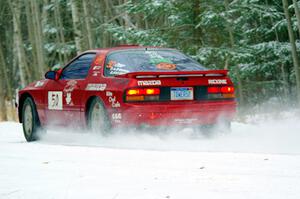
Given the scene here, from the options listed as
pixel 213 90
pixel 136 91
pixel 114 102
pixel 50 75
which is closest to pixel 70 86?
pixel 50 75

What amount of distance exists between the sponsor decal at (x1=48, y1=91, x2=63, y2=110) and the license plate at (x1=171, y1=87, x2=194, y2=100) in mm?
1969

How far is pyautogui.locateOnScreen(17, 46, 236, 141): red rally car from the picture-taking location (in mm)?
7566

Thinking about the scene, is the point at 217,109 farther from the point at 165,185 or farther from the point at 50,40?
the point at 50,40

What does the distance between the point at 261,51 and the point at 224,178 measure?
41.5ft

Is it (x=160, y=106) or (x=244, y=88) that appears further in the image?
(x=244, y=88)

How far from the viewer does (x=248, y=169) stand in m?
5.07

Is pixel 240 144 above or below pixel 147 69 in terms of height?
below

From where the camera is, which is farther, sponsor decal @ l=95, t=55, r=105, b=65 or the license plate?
sponsor decal @ l=95, t=55, r=105, b=65

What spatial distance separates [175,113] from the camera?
7.66 metres

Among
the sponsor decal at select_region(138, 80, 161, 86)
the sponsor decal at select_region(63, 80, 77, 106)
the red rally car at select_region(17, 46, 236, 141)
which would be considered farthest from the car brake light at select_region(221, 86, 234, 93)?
the sponsor decal at select_region(63, 80, 77, 106)

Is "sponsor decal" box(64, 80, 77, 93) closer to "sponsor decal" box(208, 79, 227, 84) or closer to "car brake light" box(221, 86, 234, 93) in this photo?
"sponsor decal" box(208, 79, 227, 84)

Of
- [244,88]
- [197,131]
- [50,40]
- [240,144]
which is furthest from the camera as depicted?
[50,40]

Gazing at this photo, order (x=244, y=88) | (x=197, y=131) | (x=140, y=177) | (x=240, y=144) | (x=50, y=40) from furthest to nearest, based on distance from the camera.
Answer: (x=50, y=40)
(x=244, y=88)
(x=197, y=131)
(x=240, y=144)
(x=140, y=177)

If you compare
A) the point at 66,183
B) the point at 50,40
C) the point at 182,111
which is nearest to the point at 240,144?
the point at 182,111
